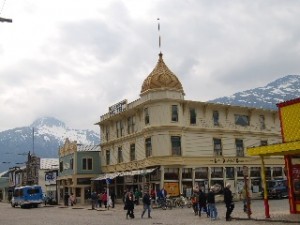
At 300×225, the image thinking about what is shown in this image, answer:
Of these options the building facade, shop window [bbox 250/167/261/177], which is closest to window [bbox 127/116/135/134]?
the building facade

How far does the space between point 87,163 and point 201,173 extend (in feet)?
57.5

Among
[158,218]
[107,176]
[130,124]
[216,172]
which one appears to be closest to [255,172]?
[216,172]

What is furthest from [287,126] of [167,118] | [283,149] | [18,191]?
[18,191]

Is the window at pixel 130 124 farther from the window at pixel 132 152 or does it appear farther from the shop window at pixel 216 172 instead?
the shop window at pixel 216 172

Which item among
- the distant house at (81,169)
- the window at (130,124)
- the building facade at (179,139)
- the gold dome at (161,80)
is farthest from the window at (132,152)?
the distant house at (81,169)

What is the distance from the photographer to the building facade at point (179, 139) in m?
44.3

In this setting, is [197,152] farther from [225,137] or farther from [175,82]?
[175,82]

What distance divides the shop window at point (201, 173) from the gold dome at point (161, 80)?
28.4 feet

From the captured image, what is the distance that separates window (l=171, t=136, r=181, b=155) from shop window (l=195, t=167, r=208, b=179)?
3107 millimetres

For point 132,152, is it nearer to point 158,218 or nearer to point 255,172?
point 255,172

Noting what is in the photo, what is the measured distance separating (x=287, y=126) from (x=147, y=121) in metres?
22.3

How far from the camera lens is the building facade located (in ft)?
145

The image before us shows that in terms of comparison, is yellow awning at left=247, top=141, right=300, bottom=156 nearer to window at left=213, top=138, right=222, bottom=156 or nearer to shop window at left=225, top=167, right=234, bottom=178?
window at left=213, top=138, right=222, bottom=156

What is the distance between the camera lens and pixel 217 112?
162 ft
